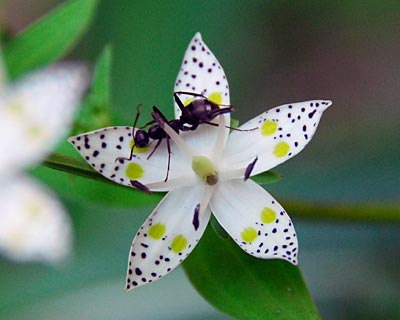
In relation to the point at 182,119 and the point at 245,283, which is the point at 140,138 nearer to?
the point at 182,119

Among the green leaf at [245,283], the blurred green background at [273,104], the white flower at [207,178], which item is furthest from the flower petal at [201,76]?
the blurred green background at [273,104]

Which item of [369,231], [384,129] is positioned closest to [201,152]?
[369,231]

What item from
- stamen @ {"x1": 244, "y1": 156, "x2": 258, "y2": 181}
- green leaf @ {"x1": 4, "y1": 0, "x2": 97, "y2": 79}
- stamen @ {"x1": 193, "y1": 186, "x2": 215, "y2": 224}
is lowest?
stamen @ {"x1": 193, "y1": 186, "x2": 215, "y2": 224}

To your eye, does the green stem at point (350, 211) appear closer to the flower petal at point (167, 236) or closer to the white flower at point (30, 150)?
the flower petal at point (167, 236)

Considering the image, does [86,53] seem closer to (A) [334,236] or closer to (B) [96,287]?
(B) [96,287]

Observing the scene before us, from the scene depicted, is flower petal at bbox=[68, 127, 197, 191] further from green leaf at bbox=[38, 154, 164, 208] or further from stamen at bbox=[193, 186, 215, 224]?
green leaf at bbox=[38, 154, 164, 208]

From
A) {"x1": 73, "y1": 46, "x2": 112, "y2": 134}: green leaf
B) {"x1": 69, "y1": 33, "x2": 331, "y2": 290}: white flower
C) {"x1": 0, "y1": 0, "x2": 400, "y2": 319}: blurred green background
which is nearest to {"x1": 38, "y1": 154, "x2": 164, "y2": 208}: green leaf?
{"x1": 73, "y1": 46, "x2": 112, "y2": 134}: green leaf
